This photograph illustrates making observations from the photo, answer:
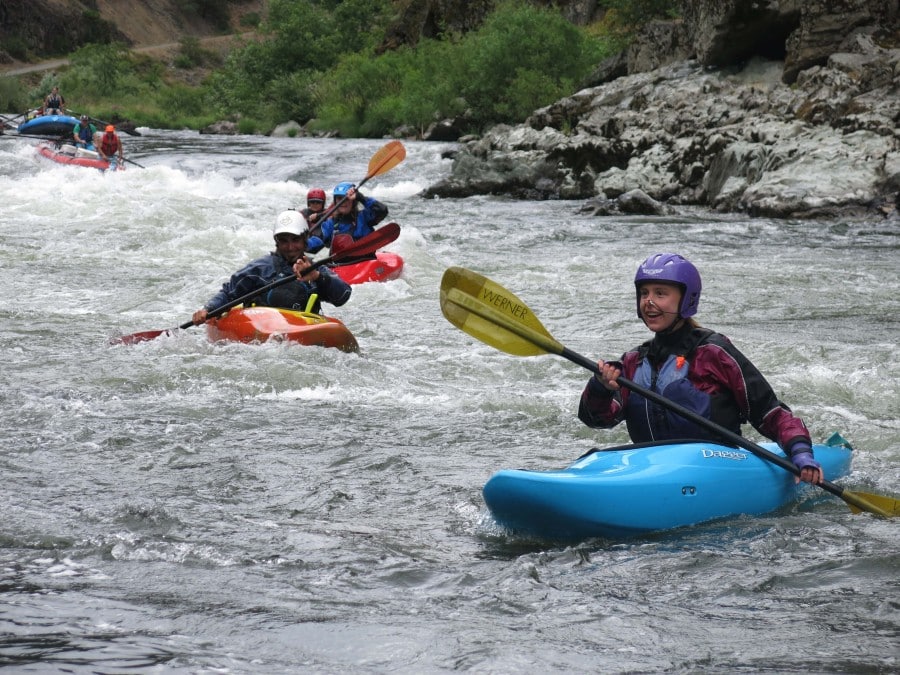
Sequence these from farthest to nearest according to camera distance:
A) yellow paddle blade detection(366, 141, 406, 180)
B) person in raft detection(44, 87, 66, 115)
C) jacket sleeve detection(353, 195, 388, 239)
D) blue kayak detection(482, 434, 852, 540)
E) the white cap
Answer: person in raft detection(44, 87, 66, 115)
yellow paddle blade detection(366, 141, 406, 180)
jacket sleeve detection(353, 195, 388, 239)
the white cap
blue kayak detection(482, 434, 852, 540)

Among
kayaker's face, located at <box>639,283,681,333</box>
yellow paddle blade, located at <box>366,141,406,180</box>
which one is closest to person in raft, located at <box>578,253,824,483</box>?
kayaker's face, located at <box>639,283,681,333</box>

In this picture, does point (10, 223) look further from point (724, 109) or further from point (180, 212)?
point (724, 109)

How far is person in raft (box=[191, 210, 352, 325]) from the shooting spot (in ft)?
20.4

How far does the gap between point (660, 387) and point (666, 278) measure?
1.28 ft

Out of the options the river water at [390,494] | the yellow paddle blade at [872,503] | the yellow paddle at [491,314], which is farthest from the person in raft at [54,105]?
the yellow paddle blade at [872,503]

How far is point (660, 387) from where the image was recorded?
12.1 feet

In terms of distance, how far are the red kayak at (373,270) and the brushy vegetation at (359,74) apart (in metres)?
16.3

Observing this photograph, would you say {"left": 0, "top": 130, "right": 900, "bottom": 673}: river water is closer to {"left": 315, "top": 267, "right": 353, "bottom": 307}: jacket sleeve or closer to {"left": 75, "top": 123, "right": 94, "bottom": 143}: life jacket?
{"left": 315, "top": 267, "right": 353, "bottom": 307}: jacket sleeve

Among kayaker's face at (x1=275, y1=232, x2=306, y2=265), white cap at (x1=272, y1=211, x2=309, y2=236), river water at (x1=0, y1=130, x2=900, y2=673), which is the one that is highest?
white cap at (x1=272, y1=211, x2=309, y2=236)

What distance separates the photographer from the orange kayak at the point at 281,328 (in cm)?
620

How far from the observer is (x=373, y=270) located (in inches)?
365

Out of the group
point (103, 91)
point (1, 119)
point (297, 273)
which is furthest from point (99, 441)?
point (103, 91)

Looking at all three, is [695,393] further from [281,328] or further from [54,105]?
[54,105]

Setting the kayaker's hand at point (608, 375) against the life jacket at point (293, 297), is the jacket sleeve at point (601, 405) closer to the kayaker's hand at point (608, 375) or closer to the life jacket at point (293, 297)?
the kayaker's hand at point (608, 375)
